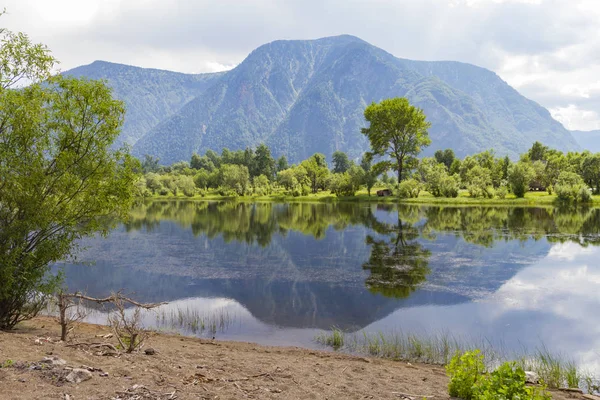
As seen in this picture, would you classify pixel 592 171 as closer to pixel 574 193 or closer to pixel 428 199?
pixel 574 193

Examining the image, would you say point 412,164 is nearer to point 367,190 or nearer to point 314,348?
point 367,190

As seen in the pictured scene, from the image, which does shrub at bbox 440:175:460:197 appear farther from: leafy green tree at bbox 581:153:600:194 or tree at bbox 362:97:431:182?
leafy green tree at bbox 581:153:600:194

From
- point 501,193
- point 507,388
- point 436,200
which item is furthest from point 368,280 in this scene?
point 501,193

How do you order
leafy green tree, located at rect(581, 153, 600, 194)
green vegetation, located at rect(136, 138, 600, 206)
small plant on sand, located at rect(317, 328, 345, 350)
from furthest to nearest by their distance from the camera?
leafy green tree, located at rect(581, 153, 600, 194) → green vegetation, located at rect(136, 138, 600, 206) → small plant on sand, located at rect(317, 328, 345, 350)

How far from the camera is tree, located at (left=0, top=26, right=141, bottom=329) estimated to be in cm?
1414

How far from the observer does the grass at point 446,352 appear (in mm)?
12836

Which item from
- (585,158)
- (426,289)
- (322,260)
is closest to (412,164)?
(585,158)

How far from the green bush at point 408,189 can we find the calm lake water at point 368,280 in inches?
1825

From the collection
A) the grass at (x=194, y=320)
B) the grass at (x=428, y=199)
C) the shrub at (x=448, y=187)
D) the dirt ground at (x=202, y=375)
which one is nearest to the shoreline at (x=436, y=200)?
the grass at (x=428, y=199)

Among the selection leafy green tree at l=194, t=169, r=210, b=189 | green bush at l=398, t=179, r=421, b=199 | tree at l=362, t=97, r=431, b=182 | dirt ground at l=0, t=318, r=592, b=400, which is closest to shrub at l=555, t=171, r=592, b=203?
green bush at l=398, t=179, r=421, b=199

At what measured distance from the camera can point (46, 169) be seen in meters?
14.9

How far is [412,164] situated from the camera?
106 m

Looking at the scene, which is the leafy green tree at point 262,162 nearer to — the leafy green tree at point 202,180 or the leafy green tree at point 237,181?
the leafy green tree at point 202,180

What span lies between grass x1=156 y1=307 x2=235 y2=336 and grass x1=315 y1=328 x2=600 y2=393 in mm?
4700
